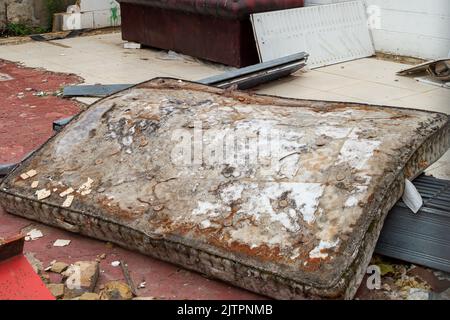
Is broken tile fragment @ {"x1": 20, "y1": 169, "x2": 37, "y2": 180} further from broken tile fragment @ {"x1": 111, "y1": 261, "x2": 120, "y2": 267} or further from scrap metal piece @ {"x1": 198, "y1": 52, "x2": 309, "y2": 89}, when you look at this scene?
scrap metal piece @ {"x1": 198, "y1": 52, "x2": 309, "y2": 89}

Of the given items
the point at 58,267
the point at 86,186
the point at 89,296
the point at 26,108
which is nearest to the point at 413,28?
the point at 26,108

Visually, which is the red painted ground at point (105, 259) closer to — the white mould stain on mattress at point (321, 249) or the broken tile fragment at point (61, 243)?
the broken tile fragment at point (61, 243)

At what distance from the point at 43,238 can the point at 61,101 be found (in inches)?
122

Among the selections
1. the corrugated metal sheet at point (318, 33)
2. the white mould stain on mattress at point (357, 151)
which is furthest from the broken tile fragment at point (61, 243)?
the corrugated metal sheet at point (318, 33)

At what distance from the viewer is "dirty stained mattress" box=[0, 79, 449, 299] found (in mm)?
2725

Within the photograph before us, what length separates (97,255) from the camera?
10.6 ft

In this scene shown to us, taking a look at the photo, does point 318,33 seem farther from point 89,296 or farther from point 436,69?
point 89,296

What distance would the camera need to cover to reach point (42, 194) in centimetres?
352

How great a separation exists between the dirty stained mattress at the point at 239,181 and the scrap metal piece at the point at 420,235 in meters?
0.15

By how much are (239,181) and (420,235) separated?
3.03ft

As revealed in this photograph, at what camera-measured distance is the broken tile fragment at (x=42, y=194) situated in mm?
3499

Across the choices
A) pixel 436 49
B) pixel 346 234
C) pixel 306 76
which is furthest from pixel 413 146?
pixel 436 49

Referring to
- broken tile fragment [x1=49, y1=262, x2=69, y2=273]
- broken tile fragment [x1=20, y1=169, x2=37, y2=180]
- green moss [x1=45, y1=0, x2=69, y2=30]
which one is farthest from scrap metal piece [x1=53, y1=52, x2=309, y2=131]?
green moss [x1=45, y1=0, x2=69, y2=30]

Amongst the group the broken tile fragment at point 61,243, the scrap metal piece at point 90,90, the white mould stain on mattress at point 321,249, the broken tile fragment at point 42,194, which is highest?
the white mould stain on mattress at point 321,249
